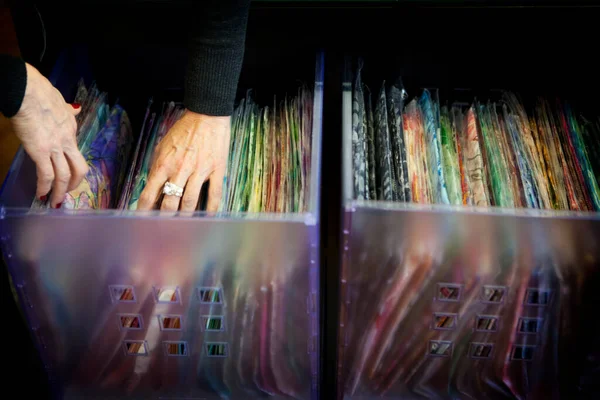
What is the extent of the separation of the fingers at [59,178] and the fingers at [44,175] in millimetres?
11

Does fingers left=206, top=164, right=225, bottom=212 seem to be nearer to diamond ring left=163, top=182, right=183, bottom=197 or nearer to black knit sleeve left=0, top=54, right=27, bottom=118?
diamond ring left=163, top=182, right=183, bottom=197

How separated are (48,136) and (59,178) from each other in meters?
0.08

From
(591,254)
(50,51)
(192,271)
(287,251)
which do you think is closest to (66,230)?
(192,271)

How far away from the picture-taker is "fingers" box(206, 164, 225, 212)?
3.48 ft

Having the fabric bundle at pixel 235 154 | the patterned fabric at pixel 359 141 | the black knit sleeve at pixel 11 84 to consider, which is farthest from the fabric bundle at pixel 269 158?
the black knit sleeve at pixel 11 84

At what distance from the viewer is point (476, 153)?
3.72 ft

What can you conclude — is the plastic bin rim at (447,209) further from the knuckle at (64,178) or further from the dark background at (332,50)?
the knuckle at (64,178)

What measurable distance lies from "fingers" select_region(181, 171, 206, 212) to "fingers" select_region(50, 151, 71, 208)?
21cm

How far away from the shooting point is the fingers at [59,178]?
966 millimetres

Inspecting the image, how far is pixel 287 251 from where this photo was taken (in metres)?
0.93

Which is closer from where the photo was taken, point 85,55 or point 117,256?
point 117,256

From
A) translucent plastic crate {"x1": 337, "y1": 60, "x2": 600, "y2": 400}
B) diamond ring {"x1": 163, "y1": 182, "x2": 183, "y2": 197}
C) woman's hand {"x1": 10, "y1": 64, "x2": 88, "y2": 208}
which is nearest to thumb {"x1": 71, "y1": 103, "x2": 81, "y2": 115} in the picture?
woman's hand {"x1": 10, "y1": 64, "x2": 88, "y2": 208}

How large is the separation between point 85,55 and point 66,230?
20.1 inches

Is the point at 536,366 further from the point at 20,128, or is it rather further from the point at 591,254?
the point at 20,128
